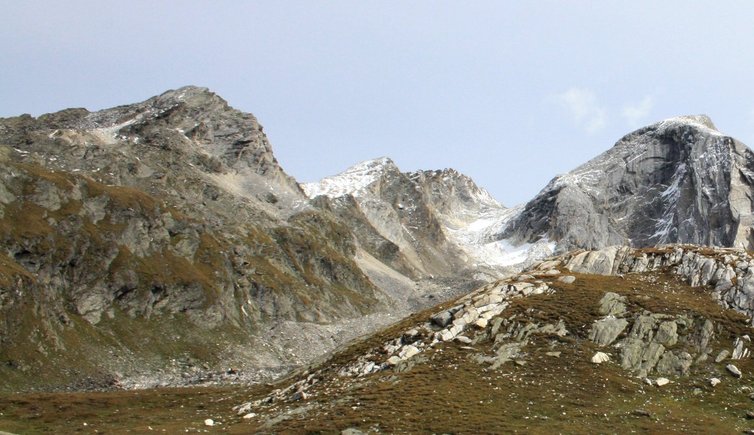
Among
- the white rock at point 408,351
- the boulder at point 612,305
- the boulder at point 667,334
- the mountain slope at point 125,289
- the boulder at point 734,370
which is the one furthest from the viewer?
the mountain slope at point 125,289

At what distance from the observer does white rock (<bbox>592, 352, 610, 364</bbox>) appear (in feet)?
174

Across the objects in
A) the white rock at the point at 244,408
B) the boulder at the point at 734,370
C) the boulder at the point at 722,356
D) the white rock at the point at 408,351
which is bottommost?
the boulder at the point at 734,370

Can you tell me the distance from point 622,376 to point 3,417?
165ft

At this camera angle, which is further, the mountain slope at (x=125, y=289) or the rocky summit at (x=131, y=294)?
the mountain slope at (x=125, y=289)

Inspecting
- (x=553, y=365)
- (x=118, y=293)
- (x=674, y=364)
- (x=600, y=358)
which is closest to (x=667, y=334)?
(x=674, y=364)

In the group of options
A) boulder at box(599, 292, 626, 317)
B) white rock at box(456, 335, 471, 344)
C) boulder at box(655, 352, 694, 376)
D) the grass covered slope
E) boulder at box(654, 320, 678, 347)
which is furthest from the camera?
the grass covered slope

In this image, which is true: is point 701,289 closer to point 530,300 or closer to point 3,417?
point 530,300

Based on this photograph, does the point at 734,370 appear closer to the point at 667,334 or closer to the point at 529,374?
the point at 667,334

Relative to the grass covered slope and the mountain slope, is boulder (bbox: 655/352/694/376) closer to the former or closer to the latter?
the mountain slope

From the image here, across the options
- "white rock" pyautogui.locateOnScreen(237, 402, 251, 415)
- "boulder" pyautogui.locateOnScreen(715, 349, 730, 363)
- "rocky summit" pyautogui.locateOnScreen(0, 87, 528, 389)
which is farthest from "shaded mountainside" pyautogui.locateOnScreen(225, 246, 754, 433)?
"rocky summit" pyautogui.locateOnScreen(0, 87, 528, 389)

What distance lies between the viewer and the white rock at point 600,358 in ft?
174

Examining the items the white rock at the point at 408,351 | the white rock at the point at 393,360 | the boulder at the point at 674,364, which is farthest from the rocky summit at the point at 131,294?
the boulder at the point at 674,364

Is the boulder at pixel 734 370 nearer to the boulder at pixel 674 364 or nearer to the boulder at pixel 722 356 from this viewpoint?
the boulder at pixel 722 356

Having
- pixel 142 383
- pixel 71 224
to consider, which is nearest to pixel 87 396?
pixel 142 383
